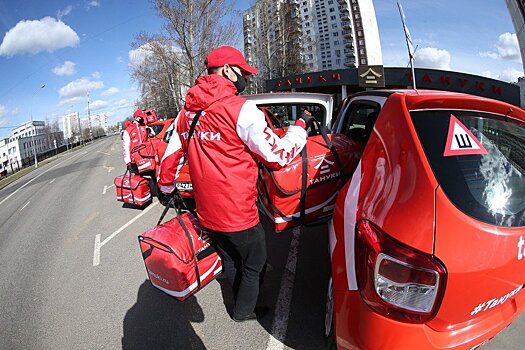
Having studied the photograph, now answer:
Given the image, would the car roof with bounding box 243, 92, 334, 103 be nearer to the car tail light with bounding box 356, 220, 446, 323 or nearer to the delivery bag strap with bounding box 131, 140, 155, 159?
the car tail light with bounding box 356, 220, 446, 323

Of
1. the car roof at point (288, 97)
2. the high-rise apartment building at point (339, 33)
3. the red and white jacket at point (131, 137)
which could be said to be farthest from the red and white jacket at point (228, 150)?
the high-rise apartment building at point (339, 33)

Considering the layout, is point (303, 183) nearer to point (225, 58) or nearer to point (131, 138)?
point (225, 58)

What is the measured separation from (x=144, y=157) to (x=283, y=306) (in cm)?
446

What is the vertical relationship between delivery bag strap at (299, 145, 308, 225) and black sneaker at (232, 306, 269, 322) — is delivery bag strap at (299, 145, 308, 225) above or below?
above

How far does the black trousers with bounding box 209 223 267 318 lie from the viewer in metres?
2.13

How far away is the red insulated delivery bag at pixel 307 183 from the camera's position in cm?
208

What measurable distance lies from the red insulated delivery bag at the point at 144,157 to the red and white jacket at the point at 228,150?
13.5 ft

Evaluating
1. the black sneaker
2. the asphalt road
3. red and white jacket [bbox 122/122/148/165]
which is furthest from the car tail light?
red and white jacket [bbox 122/122/148/165]

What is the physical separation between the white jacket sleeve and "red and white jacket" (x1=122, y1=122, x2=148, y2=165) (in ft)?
16.5

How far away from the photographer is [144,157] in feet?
19.2

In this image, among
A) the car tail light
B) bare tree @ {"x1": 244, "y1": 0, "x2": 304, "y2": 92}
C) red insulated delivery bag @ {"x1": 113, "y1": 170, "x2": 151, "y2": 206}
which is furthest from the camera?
bare tree @ {"x1": 244, "y1": 0, "x2": 304, "y2": 92}

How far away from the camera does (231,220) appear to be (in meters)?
2.03

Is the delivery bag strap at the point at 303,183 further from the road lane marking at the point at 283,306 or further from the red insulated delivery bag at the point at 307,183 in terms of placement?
the road lane marking at the point at 283,306

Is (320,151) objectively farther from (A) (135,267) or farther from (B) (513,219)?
(A) (135,267)
